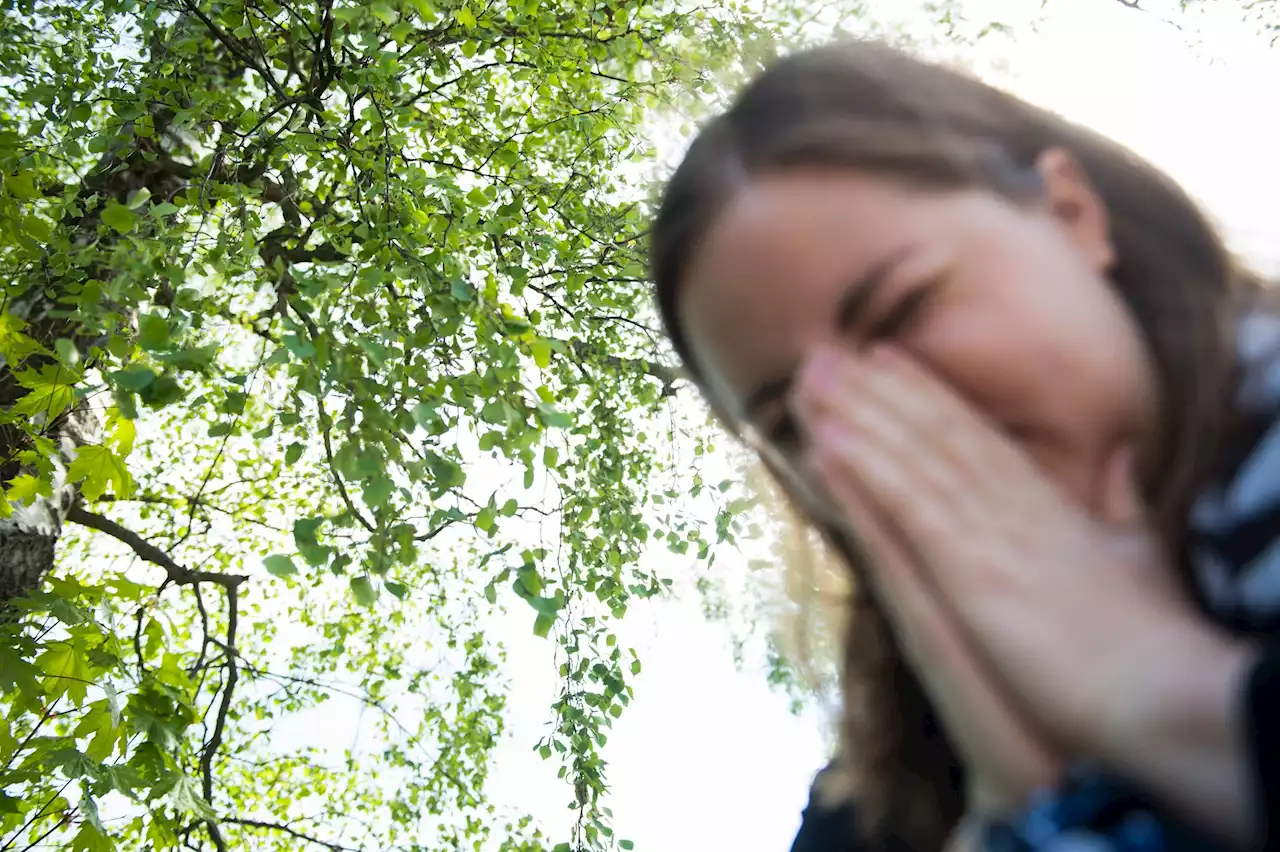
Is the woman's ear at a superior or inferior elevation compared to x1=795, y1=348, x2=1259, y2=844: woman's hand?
superior

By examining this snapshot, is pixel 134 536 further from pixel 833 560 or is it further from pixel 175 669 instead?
pixel 833 560

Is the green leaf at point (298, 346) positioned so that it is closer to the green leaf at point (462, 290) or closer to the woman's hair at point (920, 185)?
the green leaf at point (462, 290)

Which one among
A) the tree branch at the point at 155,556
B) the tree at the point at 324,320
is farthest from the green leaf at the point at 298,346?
the tree branch at the point at 155,556

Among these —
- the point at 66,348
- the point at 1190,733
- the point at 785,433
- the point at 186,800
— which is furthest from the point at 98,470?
the point at 1190,733

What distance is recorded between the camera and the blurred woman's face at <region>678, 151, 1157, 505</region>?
78 cm

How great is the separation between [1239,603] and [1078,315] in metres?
0.31

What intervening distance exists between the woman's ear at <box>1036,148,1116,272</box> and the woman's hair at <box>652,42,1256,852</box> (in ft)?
0.05

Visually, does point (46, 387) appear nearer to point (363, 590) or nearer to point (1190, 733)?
point (363, 590)

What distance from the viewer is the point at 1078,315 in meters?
0.81

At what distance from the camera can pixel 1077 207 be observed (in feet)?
3.12

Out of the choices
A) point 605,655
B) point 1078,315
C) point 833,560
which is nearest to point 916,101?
point 1078,315

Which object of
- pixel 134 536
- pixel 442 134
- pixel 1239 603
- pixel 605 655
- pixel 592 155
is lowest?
pixel 1239 603

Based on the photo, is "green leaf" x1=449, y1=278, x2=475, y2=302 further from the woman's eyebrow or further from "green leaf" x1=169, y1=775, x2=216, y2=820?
"green leaf" x1=169, y1=775, x2=216, y2=820

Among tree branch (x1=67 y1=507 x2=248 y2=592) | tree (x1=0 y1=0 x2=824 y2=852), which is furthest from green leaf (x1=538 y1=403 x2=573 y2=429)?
tree branch (x1=67 y1=507 x2=248 y2=592)
